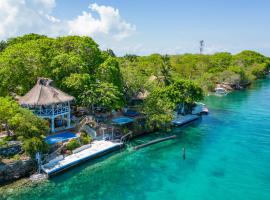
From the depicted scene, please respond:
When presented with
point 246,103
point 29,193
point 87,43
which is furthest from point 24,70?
point 246,103

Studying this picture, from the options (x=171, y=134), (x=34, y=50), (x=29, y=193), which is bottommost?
(x=29, y=193)

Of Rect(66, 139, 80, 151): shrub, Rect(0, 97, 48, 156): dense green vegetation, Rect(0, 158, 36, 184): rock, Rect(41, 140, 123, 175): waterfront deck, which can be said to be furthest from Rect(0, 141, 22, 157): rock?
Rect(66, 139, 80, 151): shrub

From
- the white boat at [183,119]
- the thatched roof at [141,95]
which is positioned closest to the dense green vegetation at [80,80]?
the thatched roof at [141,95]

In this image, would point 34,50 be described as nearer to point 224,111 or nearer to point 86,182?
point 86,182

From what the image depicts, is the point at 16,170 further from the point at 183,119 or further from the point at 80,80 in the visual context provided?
the point at 183,119

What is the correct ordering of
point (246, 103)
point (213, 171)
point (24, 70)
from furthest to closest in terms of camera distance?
point (246, 103) < point (24, 70) < point (213, 171)
